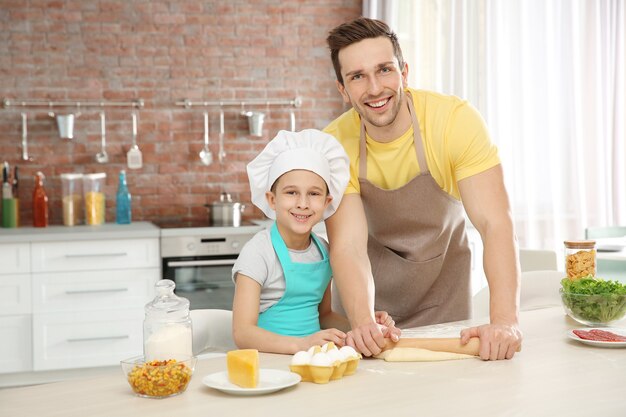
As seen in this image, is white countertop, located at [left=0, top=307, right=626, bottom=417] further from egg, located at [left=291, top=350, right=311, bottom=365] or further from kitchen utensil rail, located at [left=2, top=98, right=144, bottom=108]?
kitchen utensil rail, located at [left=2, top=98, right=144, bottom=108]

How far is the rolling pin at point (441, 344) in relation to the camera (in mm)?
1773

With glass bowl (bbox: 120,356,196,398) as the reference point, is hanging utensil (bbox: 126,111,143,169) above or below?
above

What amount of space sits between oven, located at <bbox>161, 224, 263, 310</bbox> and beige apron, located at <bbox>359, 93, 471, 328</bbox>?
6.15ft

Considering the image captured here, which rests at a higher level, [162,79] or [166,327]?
[162,79]

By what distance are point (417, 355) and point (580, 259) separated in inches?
30.6

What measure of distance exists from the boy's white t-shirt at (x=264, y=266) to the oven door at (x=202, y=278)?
2.29 m

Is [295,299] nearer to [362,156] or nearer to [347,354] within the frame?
[362,156]

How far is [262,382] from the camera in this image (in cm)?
153

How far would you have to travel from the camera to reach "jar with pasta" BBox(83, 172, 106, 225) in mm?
4859

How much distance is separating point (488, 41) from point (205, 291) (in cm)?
214

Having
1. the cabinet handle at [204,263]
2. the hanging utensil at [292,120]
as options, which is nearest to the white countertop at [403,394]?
the cabinet handle at [204,263]

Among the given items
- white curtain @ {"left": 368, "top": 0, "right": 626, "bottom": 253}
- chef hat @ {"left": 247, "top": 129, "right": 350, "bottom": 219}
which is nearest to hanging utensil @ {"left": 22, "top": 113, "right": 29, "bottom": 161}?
white curtain @ {"left": 368, "top": 0, "right": 626, "bottom": 253}

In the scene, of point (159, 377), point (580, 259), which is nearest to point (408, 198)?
point (580, 259)

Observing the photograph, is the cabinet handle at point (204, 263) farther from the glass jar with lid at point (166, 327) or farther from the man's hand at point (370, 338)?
the glass jar with lid at point (166, 327)
